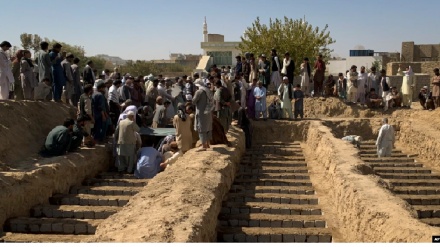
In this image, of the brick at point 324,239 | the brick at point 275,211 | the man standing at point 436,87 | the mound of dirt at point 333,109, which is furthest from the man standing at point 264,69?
the brick at point 324,239

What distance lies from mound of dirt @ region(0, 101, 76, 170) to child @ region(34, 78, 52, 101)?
0.66ft

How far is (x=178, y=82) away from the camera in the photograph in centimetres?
1398

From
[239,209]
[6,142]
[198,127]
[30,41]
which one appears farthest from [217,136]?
[30,41]

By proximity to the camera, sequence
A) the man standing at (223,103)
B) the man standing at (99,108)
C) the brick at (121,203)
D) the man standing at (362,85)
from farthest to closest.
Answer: the man standing at (362,85)
the man standing at (223,103)
the man standing at (99,108)
the brick at (121,203)

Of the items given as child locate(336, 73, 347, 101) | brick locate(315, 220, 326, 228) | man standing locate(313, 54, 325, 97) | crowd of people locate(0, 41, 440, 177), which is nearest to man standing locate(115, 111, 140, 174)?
crowd of people locate(0, 41, 440, 177)

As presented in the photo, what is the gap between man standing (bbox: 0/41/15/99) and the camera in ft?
32.5

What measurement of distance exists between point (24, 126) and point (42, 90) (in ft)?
4.29

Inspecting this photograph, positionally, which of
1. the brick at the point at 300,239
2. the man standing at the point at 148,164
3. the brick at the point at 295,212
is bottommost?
the brick at the point at 300,239

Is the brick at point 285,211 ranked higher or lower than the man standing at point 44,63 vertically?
lower

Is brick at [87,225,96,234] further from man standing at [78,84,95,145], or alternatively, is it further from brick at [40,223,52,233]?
man standing at [78,84,95,145]

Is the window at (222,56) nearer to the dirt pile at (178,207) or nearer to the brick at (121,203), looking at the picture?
the dirt pile at (178,207)

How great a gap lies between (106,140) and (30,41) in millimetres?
42070

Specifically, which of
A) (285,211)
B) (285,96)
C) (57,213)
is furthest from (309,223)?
(285,96)

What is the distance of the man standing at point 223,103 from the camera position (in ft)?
33.8
